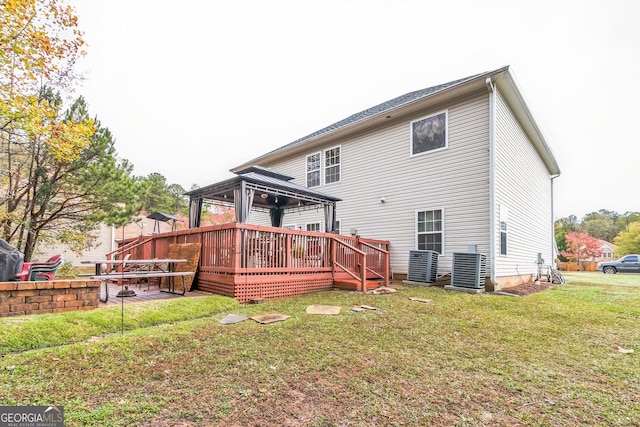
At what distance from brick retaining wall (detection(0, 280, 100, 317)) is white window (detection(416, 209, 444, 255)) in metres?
7.88

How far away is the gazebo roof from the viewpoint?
729 cm

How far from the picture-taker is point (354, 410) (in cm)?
193

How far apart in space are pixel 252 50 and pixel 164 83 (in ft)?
15.1

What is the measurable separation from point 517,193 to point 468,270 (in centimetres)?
412

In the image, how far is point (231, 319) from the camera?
4223 millimetres

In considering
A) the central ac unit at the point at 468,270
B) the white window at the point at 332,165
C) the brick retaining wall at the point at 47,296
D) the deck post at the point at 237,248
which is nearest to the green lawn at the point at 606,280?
the central ac unit at the point at 468,270

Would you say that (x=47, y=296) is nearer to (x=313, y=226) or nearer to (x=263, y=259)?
(x=263, y=259)

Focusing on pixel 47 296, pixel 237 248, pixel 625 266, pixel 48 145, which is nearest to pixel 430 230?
pixel 237 248

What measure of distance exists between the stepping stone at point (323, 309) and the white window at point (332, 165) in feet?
22.9

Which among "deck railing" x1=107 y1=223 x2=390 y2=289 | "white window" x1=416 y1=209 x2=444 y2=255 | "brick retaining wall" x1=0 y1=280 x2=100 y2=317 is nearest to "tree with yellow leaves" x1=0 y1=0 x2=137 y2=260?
"deck railing" x1=107 y1=223 x2=390 y2=289

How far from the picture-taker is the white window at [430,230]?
336 inches

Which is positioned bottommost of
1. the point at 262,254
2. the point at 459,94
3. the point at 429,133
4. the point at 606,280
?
the point at 606,280

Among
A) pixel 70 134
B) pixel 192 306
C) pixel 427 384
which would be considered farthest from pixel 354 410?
pixel 70 134

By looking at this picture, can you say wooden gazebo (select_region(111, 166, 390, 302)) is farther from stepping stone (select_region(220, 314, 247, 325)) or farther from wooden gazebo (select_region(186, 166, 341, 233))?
stepping stone (select_region(220, 314, 247, 325))
